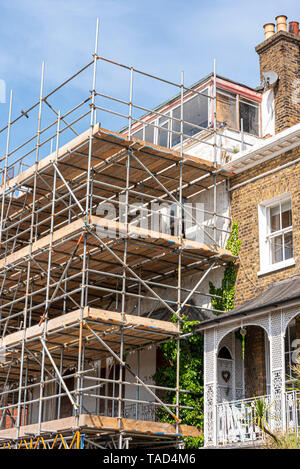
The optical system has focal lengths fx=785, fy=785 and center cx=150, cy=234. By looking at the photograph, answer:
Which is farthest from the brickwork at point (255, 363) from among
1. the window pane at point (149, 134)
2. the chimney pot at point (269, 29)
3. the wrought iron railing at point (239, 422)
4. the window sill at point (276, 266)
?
the chimney pot at point (269, 29)

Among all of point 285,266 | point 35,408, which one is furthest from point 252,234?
point 35,408

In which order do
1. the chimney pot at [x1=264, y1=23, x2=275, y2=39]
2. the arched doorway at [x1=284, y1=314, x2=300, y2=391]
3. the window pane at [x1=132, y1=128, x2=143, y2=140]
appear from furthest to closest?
the window pane at [x1=132, y1=128, x2=143, y2=140] < the chimney pot at [x1=264, y1=23, x2=275, y2=39] < the arched doorway at [x1=284, y1=314, x2=300, y2=391]

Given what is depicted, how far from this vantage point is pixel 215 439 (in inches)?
664

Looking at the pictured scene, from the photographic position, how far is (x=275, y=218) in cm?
1923

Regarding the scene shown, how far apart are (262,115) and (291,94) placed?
1.29 m

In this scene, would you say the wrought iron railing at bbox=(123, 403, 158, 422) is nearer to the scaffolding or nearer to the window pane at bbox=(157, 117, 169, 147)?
the scaffolding

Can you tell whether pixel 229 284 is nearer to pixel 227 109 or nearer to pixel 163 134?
pixel 227 109

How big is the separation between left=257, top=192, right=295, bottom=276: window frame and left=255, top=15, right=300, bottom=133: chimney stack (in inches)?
199

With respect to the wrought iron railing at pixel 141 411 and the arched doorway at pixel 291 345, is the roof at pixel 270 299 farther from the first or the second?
the wrought iron railing at pixel 141 411

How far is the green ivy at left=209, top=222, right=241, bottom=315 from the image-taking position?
1923 cm

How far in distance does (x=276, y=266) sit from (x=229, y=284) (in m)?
1.46

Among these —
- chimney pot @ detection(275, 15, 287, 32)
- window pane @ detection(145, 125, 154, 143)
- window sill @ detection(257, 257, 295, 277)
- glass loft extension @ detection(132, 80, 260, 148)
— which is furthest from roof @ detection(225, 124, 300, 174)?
chimney pot @ detection(275, 15, 287, 32)

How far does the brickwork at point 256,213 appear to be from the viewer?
1825cm

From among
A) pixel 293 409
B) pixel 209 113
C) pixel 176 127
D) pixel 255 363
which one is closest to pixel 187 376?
pixel 255 363
